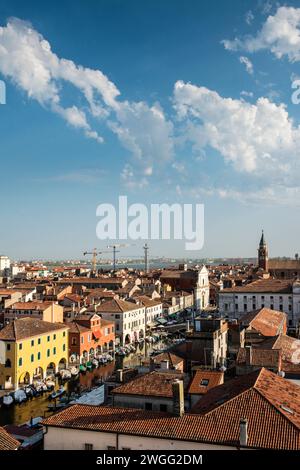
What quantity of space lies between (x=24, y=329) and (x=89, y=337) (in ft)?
31.3

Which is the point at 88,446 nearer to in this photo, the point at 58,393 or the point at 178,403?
the point at 178,403

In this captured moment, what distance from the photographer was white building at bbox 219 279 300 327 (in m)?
61.6

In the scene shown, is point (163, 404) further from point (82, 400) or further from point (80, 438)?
point (82, 400)

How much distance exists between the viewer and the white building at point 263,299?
6156cm

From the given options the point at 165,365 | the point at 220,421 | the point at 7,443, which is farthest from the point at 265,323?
the point at 7,443

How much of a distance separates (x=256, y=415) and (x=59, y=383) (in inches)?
968

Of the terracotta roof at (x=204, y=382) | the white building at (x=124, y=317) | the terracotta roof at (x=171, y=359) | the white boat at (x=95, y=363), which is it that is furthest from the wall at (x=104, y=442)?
the white building at (x=124, y=317)

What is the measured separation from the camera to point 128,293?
7112 centimetres

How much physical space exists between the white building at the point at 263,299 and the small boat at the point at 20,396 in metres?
37.9

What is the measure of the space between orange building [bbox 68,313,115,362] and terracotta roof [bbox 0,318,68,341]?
325 cm

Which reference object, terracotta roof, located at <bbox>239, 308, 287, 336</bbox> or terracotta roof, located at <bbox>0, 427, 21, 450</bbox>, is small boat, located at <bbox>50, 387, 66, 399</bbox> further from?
terracotta roof, located at <bbox>0, 427, 21, 450</bbox>

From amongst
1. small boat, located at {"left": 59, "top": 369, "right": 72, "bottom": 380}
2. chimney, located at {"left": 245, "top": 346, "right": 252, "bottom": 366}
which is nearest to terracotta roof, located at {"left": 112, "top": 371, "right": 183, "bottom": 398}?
chimney, located at {"left": 245, "top": 346, "right": 252, "bottom": 366}

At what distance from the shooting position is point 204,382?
2089 centimetres
